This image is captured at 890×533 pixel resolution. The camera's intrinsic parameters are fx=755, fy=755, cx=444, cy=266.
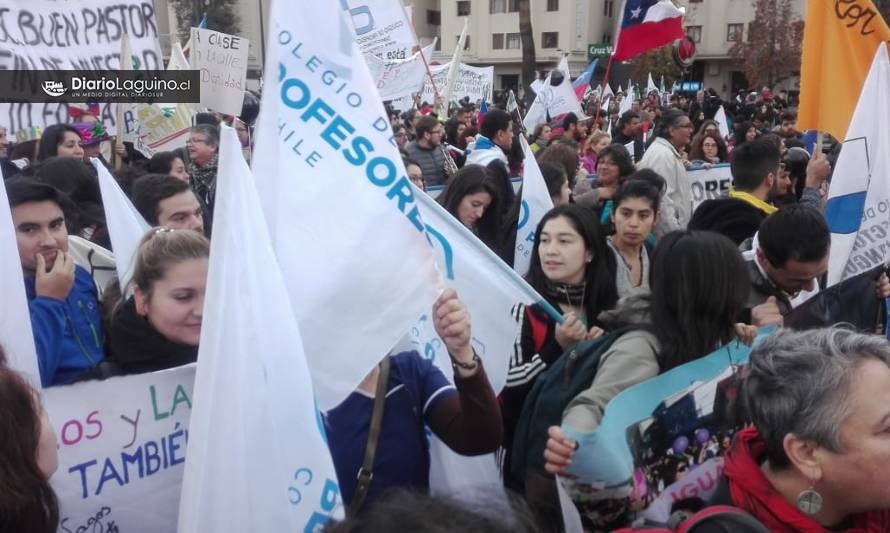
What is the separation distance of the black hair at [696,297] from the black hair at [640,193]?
1.74 metres

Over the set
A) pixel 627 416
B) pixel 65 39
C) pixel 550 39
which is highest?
pixel 550 39

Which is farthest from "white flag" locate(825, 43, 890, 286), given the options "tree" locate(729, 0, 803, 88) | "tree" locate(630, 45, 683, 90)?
"tree" locate(729, 0, 803, 88)

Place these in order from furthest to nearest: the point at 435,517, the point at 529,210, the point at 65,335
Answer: the point at 529,210
the point at 65,335
the point at 435,517

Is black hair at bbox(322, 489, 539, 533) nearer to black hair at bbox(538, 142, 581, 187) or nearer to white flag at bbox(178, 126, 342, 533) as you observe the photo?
white flag at bbox(178, 126, 342, 533)

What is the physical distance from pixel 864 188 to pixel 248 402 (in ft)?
10.7

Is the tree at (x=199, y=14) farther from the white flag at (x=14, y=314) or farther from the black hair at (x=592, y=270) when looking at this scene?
the white flag at (x=14, y=314)

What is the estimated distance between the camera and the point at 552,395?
2.28m

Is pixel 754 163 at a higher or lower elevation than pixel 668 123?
lower

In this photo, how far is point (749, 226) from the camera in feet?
13.8

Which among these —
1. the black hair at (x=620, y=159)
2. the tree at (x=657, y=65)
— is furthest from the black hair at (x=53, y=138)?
the tree at (x=657, y=65)

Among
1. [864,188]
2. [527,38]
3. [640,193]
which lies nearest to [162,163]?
[640,193]

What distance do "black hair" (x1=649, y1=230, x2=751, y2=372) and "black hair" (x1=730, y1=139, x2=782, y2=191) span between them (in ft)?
8.81

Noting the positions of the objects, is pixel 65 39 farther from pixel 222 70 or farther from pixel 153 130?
pixel 222 70

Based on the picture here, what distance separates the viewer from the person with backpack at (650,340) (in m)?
2.05
